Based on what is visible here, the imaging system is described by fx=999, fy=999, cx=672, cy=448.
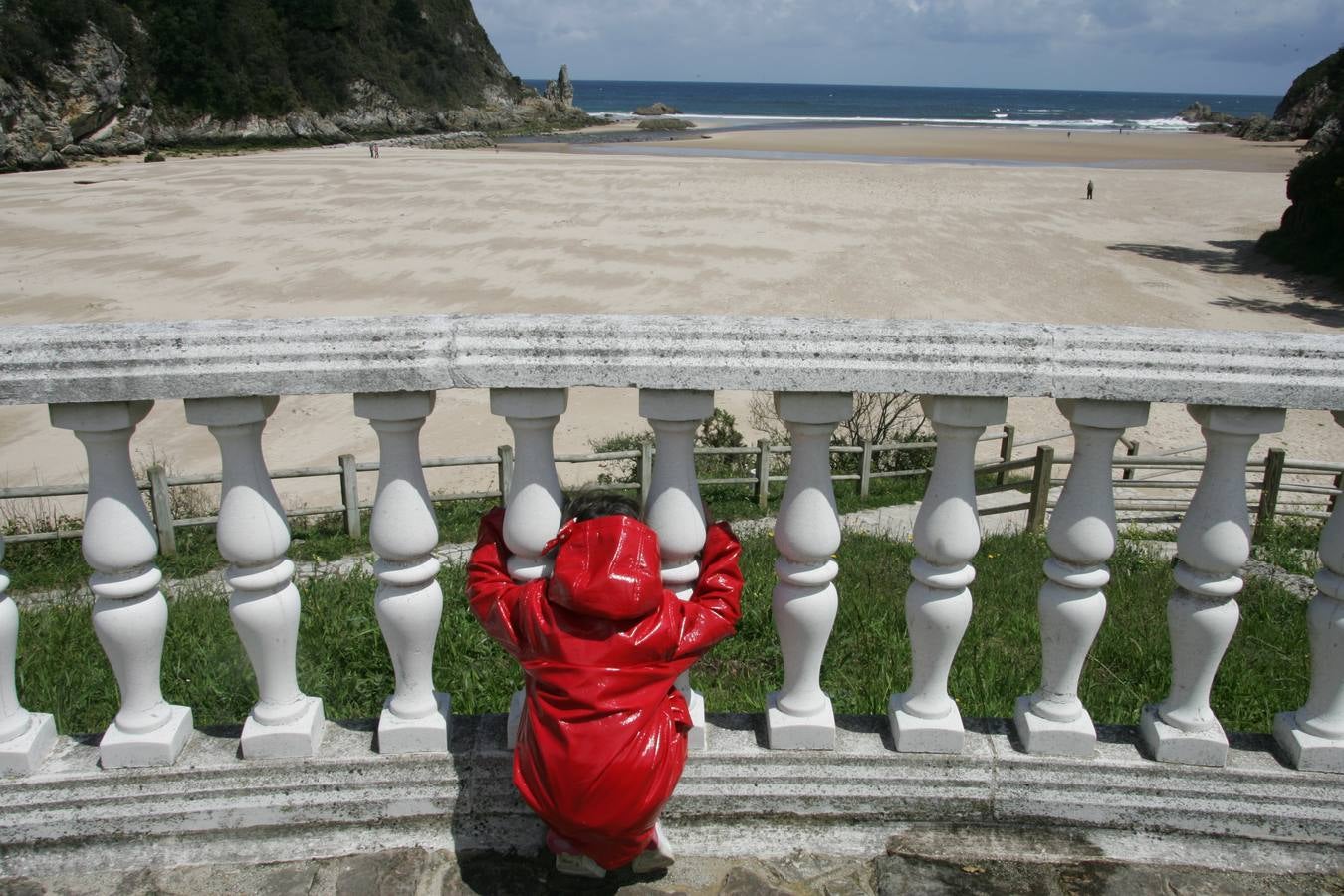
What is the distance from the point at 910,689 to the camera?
247cm

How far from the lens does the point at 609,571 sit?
→ 197 cm

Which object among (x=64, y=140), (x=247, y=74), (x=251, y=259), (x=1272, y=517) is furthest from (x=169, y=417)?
(x=247, y=74)

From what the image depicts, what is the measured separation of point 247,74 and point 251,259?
56.5 meters

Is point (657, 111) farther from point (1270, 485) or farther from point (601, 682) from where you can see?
point (601, 682)

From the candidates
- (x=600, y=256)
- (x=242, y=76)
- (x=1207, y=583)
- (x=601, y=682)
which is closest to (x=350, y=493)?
(x=601, y=682)

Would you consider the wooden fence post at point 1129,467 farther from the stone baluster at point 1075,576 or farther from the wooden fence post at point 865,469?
the stone baluster at point 1075,576

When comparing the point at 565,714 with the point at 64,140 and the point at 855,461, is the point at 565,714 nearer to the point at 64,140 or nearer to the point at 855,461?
the point at 855,461

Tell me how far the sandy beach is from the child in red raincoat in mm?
10030

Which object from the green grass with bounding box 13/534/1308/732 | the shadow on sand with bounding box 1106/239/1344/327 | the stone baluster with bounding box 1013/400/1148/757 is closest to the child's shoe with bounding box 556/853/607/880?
the green grass with bounding box 13/534/1308/732

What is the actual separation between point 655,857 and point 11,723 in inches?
59.9

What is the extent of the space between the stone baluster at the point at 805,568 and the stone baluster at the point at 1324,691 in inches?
43.8

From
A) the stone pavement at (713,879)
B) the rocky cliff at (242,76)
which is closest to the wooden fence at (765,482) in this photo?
the stone pavement at (713,879)

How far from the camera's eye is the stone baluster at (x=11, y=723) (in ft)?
7.53

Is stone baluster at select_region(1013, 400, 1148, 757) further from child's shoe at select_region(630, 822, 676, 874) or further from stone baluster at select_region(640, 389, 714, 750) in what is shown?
child's shoe at select_region(630, 822, 676, 874)
